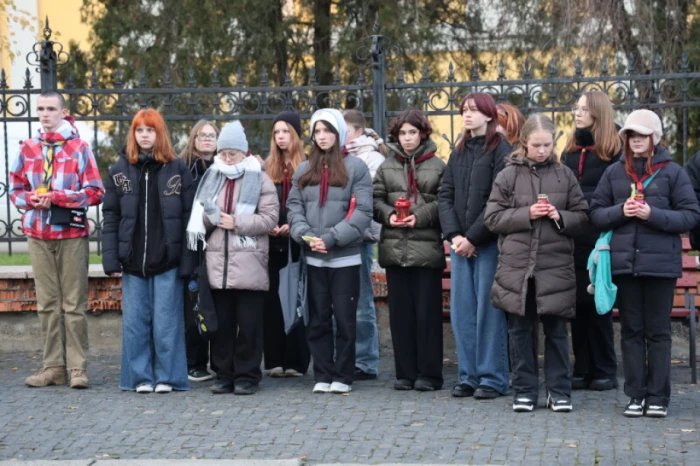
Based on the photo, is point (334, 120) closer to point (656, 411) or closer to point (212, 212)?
point (212, 212)

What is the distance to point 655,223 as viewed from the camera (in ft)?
22.5

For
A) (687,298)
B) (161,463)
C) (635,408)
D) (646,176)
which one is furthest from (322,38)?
(161,463)

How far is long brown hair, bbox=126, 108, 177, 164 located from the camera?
794 cm

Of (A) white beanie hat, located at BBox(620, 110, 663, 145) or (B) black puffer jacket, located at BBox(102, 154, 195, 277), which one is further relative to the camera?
(B) black puffer jacket, located at BBox(102, 154, 195, 277)

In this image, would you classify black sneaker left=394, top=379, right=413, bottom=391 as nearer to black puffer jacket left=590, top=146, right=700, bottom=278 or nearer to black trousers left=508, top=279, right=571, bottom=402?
black trousers left=508, top=279, right=571, bottom=402

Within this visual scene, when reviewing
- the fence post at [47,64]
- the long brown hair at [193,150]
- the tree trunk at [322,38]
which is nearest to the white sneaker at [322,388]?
the long brown hair at [193,150]

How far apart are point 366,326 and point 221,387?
1.18m

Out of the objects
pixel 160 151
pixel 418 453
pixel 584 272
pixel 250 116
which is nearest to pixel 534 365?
pixel 584 272

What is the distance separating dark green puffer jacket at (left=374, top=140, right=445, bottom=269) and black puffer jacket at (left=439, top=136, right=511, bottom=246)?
130 millimetres

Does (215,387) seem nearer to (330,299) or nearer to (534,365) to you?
(330,299)

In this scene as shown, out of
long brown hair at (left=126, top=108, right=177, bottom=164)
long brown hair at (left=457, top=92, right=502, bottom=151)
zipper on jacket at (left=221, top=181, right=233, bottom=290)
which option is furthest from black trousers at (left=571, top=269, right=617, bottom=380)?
long brown hair at (left=126, top=108, right=177, bottom=164)

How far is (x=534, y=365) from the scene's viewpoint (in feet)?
24.0

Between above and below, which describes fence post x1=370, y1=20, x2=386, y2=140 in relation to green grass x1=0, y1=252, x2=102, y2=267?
above

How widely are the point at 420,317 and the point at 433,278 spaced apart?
272 millimetres
